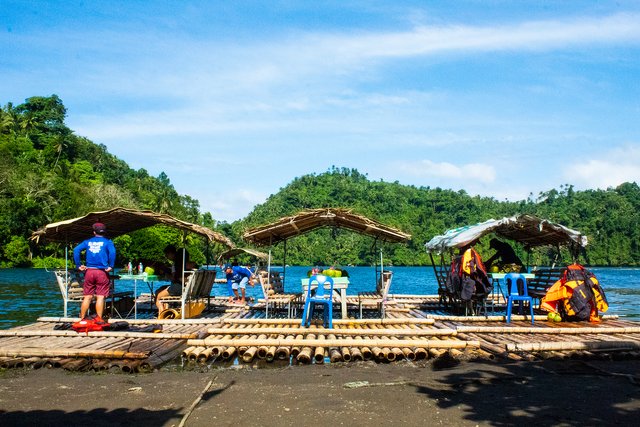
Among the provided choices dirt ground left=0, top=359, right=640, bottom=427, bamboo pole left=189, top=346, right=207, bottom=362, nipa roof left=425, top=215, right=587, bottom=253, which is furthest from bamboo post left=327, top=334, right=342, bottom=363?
nipa roof left=425, top=215, right=587, bottom=253

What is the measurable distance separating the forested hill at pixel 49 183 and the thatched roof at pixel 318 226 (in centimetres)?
4739

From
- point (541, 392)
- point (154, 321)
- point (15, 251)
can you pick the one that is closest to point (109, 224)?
point (154, 321)

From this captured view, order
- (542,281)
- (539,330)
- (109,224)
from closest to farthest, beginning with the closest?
(539,330)
(109,224)
(542,281)

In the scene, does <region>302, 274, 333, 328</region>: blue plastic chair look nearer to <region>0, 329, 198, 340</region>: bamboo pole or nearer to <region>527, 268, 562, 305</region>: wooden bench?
<region>0, 329, 198, 340</region>: bamboo pole

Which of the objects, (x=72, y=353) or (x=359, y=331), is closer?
(x=72, y=353)

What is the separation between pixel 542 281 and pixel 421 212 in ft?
296

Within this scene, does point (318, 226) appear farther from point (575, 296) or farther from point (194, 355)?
point (194, 355)

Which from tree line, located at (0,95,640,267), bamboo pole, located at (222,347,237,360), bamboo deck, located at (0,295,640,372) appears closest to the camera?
bamboo deck, located at (0,295,640,372)

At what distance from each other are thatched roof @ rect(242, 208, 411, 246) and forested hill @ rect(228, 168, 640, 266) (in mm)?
75801

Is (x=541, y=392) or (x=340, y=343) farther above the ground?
(x=340, y=343)

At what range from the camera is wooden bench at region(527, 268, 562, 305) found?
13.7m

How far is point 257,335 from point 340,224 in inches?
193

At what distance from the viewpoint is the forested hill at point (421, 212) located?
9744 cm

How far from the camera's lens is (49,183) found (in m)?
65.1
